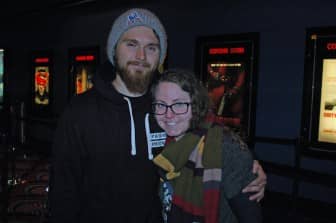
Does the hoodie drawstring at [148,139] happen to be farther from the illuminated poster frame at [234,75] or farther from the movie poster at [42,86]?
the movie poster at [42,86]

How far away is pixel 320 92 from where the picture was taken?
5.28 m

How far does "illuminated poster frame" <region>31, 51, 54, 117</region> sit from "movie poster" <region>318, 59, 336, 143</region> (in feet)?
22.1

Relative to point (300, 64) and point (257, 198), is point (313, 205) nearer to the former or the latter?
point (300, 64)

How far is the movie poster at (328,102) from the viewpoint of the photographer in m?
5.22

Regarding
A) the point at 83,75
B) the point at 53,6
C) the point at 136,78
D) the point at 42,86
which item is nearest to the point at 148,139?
the point at 136,78

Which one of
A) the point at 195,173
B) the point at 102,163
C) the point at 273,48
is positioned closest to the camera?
the point at 195,173

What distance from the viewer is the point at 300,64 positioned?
550 centimetres

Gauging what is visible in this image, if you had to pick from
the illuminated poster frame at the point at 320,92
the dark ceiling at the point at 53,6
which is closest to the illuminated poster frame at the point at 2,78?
the dark ceiling at the point at 53,6

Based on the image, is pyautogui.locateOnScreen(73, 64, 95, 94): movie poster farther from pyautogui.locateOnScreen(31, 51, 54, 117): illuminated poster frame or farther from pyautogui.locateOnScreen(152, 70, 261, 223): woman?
pyautogui.locateOnScreen(152, 70, 261, 223): woman

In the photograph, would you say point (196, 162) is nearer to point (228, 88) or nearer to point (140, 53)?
point (140, 53)

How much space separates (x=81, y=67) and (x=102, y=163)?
753cm

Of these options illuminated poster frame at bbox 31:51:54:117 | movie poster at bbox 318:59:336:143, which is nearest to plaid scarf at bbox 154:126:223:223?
movie poster at bbox 318:59:336:143

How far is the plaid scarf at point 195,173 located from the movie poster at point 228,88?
4.48 meters

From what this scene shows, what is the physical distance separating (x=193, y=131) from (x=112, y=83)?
1.57 ft
